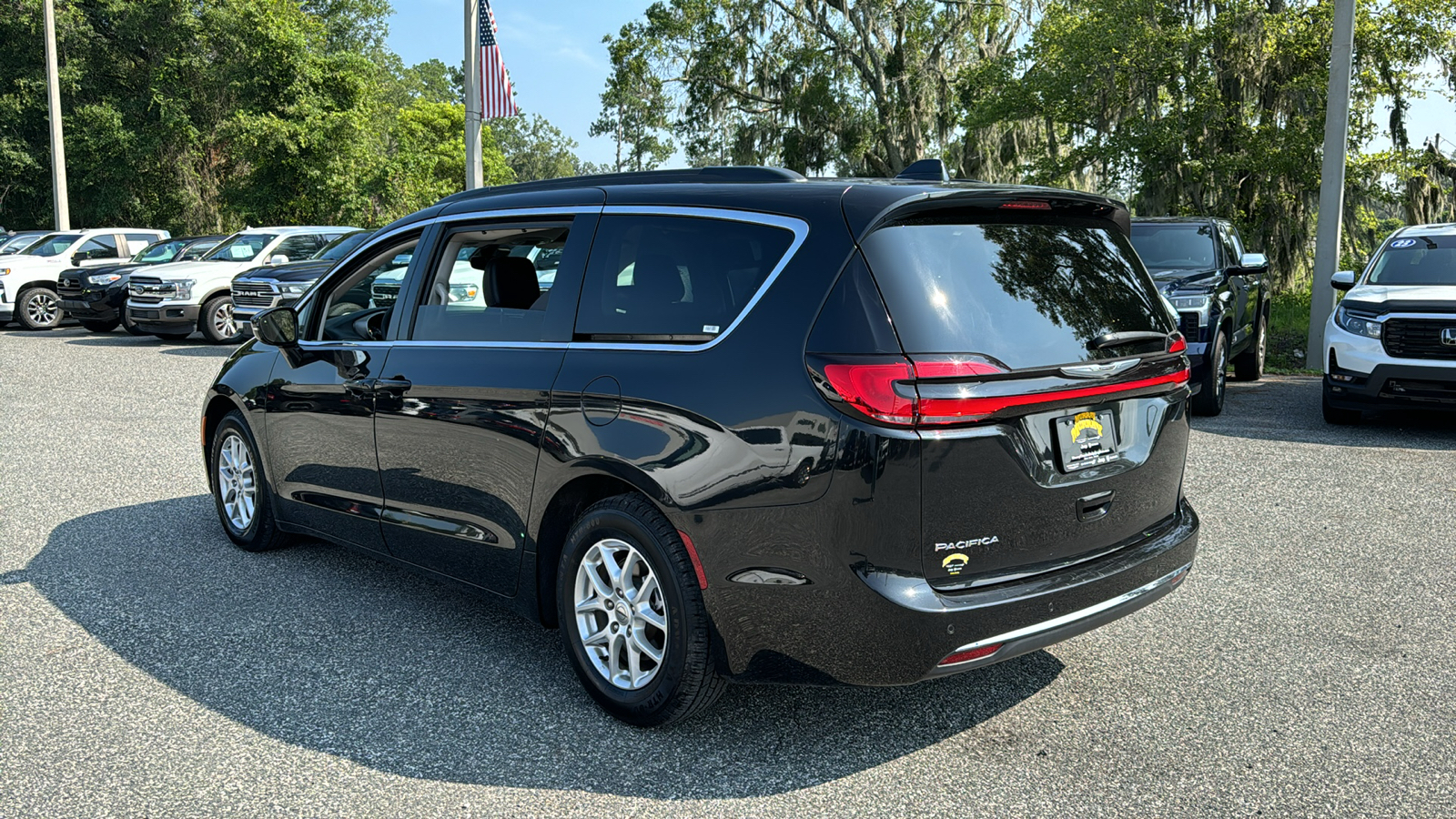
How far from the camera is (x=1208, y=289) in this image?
1031cm

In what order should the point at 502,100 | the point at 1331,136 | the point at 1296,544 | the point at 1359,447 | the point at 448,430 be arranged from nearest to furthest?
the point at 448,430 → the point at 1296,544 → the point at 1359,447 → the point at 1331,136 → the point at 502,100

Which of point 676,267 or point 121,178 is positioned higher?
point 121,178

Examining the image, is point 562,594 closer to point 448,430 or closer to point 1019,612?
point 448,430

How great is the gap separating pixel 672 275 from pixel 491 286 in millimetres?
1072

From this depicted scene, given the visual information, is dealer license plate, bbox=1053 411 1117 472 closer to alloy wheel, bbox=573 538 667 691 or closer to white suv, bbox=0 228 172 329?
alloy wheel, bbox=573 538 667 691

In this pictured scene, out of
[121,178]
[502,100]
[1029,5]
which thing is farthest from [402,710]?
[121,178]

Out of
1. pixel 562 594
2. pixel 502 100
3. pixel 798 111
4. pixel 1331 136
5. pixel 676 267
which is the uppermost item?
pixel 798 111

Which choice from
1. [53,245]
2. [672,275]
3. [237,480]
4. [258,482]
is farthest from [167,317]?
[672,275]

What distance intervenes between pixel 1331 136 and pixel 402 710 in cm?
1349

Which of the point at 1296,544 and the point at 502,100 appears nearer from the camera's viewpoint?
the point at 1296,544

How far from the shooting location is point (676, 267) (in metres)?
3.72

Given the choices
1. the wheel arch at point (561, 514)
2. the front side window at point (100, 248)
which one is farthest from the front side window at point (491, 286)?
the front side window at point (100, 248)

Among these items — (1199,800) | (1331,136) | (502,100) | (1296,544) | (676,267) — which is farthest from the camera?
(502,100)

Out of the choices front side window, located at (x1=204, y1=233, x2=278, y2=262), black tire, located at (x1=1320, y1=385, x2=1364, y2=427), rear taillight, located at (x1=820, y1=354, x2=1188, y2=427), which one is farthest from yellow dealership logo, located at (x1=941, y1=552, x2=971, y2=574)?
front side window, located at (x1=204, y1=233, x2=278, y2=262)
